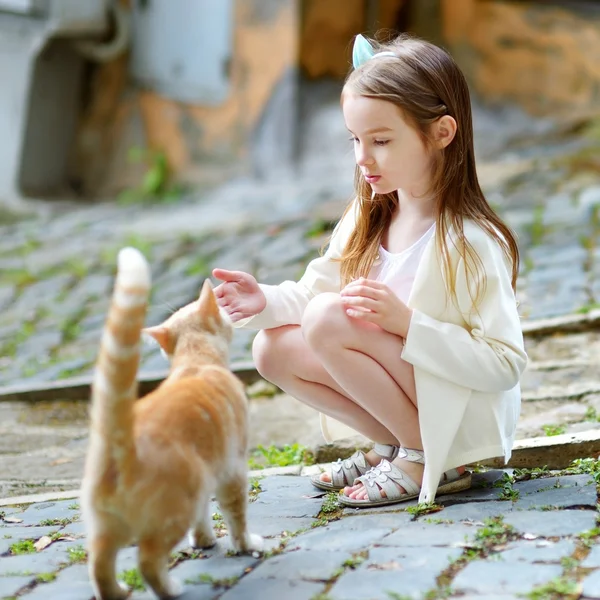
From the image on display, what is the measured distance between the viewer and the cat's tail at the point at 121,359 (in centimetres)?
212

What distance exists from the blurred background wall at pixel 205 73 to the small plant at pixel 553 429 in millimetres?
5251

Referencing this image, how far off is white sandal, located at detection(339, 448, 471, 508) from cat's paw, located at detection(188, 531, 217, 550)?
50 centimetres

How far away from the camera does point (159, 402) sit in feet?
7.77

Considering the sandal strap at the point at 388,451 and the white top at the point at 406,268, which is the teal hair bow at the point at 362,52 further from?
the sandal strap at the point at 388,451

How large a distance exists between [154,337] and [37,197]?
22.0 ft

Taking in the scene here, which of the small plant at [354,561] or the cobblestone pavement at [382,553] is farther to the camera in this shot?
the small plant at [354,561]

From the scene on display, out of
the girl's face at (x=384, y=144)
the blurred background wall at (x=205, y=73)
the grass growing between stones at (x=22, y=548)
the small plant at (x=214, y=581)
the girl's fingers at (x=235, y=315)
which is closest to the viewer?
the small plant at (x=214, y=581)

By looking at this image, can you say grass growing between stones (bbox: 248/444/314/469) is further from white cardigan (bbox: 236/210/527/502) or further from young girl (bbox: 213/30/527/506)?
white cardigan (bbox: 236/210/527/502)

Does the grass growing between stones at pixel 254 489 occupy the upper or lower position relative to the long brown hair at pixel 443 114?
lower

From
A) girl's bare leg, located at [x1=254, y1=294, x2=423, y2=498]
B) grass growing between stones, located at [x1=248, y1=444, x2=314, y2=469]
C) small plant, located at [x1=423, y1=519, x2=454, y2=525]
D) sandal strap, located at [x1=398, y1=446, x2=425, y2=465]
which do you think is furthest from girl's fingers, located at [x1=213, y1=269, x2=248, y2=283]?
small plant, located at [x1=423, y1=519, x2=454, y2=525]

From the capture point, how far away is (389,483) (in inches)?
118

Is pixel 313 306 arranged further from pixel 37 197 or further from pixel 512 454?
pixel 37 197

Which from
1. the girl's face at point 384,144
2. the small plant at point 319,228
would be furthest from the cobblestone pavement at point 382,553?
the small plant at point 319,228

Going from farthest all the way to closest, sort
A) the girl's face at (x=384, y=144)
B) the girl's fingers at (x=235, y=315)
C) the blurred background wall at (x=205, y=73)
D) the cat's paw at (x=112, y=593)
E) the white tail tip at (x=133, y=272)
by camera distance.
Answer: the blurred background wall at (x=205, y=73)
the girl's fingers at (x=235, y=315)
the girl's face at (x=384, y=144)
the cat's paw at (x=112, y=593)
the white tail tip at (x=133, y=272)
